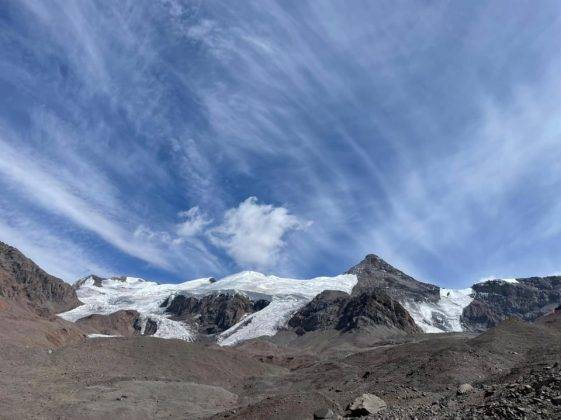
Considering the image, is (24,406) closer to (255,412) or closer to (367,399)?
(255,412)

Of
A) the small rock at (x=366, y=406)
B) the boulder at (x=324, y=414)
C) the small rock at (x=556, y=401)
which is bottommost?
the small rock at (x=556, y=401)

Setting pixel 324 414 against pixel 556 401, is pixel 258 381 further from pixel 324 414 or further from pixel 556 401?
pixel 556 401

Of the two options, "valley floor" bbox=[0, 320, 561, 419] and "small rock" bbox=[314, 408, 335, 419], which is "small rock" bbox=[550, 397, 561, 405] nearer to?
"valley floor" bbox=[0, 320, 561, 419]

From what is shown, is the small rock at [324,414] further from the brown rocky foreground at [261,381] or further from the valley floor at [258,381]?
the valley floor at [258,381]

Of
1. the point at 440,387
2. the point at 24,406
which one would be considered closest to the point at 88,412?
the point at 24,406

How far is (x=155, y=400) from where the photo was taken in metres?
55.2

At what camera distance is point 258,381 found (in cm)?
8350

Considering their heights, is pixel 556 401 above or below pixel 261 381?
below

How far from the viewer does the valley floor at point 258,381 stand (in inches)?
1090

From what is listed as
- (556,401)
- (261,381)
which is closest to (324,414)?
(556,401)

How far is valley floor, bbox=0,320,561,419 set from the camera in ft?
90.8

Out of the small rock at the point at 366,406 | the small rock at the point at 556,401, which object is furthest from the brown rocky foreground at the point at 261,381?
the small rock at the point at 366,406

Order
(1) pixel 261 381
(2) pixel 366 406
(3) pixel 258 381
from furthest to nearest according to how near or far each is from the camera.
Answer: (3) pixel 258 381 < (1) pixel 261 381 < (2) pixel 366 406

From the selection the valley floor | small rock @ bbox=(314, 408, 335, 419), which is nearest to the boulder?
small rock @ bbox=(314, 408, 335, 419)
